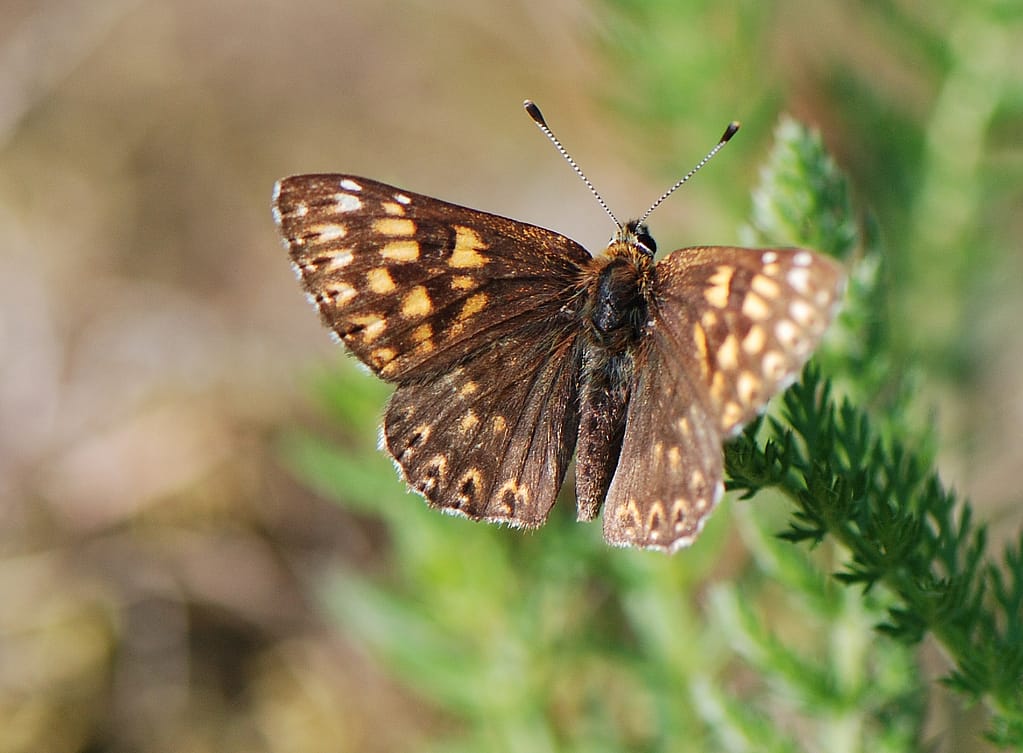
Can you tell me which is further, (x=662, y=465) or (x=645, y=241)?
(x=645, y=241)

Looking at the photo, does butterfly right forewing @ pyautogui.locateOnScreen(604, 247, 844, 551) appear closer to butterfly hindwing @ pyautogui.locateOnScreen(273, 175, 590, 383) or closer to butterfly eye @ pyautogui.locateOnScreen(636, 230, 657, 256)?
butterfly eye @ pyautogui.locateOnScreen(636, 230, 657, 256)

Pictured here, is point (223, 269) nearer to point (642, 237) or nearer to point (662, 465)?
point (642, 237)

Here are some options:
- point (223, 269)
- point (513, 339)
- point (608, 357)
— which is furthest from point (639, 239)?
point (223, 269)

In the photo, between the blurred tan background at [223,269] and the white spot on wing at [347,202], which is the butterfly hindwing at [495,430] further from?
the blurred tan background at [223,269]

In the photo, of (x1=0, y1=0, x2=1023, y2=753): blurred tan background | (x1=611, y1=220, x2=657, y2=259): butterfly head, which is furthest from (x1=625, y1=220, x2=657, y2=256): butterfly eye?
(x1=0, y1=0, x2=1023, y2=753): blurred tan background

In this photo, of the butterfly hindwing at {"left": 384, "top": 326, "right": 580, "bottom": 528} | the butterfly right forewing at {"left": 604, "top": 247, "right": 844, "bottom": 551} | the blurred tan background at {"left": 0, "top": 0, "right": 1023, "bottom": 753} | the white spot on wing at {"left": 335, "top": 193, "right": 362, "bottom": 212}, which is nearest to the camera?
the butterfly right forewing at {"left": 604, "top": 247, "right": 844, "bottom": 551}

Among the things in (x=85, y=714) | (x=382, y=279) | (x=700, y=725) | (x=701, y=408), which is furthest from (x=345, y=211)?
(x=85, y=714)

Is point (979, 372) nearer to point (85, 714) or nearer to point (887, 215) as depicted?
point (887, 215)
